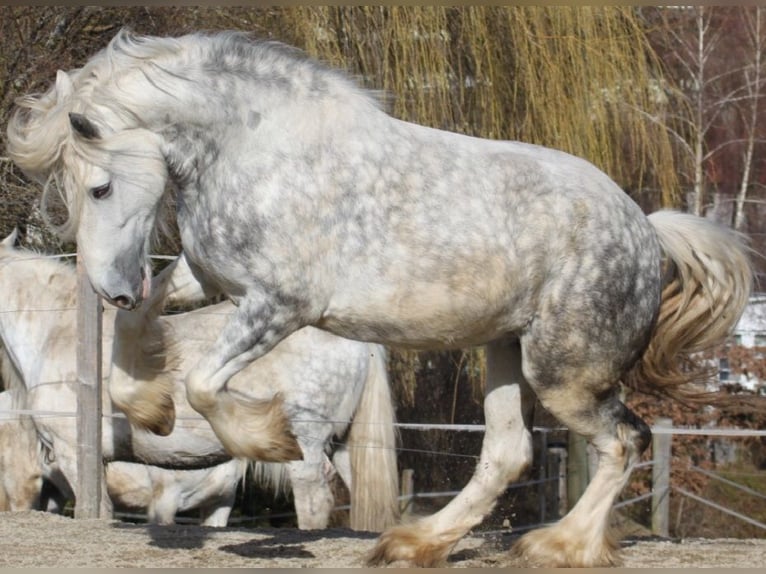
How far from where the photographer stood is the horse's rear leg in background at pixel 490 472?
4750 mm

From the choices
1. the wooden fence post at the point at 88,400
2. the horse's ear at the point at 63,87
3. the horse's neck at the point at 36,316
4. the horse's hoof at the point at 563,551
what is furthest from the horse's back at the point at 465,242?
the horse's neck at the point at 36,316

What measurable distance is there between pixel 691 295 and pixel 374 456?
252 cm

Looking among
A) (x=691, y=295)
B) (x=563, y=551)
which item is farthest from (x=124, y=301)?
(x=691, y=295)

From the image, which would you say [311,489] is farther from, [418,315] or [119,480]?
[418,315]

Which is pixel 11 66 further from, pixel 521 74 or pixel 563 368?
pixel 563 368

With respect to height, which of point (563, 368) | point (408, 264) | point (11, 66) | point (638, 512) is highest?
point (11, 66)

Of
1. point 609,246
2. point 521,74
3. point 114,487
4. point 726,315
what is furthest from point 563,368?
point 521,74

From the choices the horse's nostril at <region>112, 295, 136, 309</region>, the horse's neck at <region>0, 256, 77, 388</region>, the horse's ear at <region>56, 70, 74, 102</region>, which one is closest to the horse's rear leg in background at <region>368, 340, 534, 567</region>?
the horse's nostril at <region>112, 295, 136, 309</region>

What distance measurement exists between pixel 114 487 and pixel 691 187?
11.1 metres

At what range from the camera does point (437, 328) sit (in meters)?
4.62

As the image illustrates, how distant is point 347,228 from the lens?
4.49 metres

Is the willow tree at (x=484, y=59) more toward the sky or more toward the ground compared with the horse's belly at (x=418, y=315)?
more toward the sky

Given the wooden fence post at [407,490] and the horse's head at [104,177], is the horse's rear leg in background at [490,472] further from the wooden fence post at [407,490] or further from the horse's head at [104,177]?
the wooden fence post at [407,490]

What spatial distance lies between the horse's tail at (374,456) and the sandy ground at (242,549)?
4.16ft
